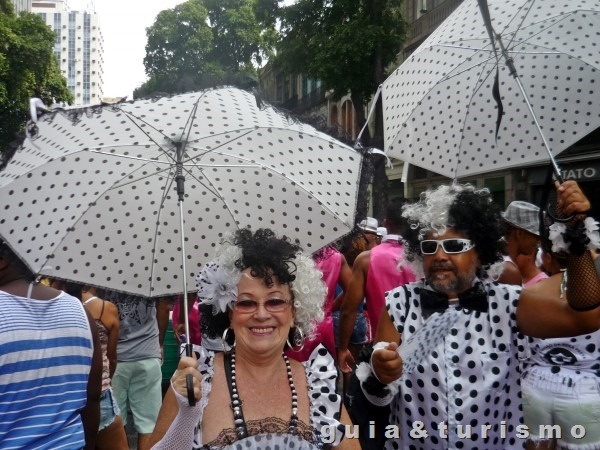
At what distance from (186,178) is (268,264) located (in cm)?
83

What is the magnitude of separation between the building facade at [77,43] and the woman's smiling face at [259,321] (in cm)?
17130

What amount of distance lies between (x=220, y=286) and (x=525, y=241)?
282 cm

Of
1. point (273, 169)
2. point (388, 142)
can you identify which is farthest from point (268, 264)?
point (388, 142)

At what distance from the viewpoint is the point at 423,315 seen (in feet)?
9.12

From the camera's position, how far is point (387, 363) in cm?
238

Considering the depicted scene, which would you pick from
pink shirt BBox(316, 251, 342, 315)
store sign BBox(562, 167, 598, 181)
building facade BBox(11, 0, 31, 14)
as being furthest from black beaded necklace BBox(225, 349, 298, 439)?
building facade BBox(11, 0, 31, 14)

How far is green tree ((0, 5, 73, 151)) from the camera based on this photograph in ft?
90.0

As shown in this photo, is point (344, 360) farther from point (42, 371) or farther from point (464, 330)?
point (42, 371)

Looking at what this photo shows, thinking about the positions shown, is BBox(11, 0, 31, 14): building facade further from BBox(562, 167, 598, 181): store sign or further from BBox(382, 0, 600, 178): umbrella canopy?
BBox(382, 0, 600, 178): umbrella canopy

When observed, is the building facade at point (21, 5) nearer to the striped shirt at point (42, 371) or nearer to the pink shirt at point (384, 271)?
the pink shirt at point (384, 271)

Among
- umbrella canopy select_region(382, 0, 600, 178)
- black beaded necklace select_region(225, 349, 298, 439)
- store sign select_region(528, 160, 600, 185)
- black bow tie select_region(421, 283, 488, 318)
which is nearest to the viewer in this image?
black beaded necklace select_region(225, 349, 298, 439)

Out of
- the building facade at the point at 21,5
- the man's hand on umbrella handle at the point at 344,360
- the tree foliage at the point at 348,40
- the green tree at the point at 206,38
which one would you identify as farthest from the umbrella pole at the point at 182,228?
the building facade at the point at 21,5

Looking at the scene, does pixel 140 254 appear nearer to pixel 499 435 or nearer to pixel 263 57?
pixel 499 435

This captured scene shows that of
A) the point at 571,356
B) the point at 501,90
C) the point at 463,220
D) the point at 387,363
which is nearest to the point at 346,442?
the point at 387,363
